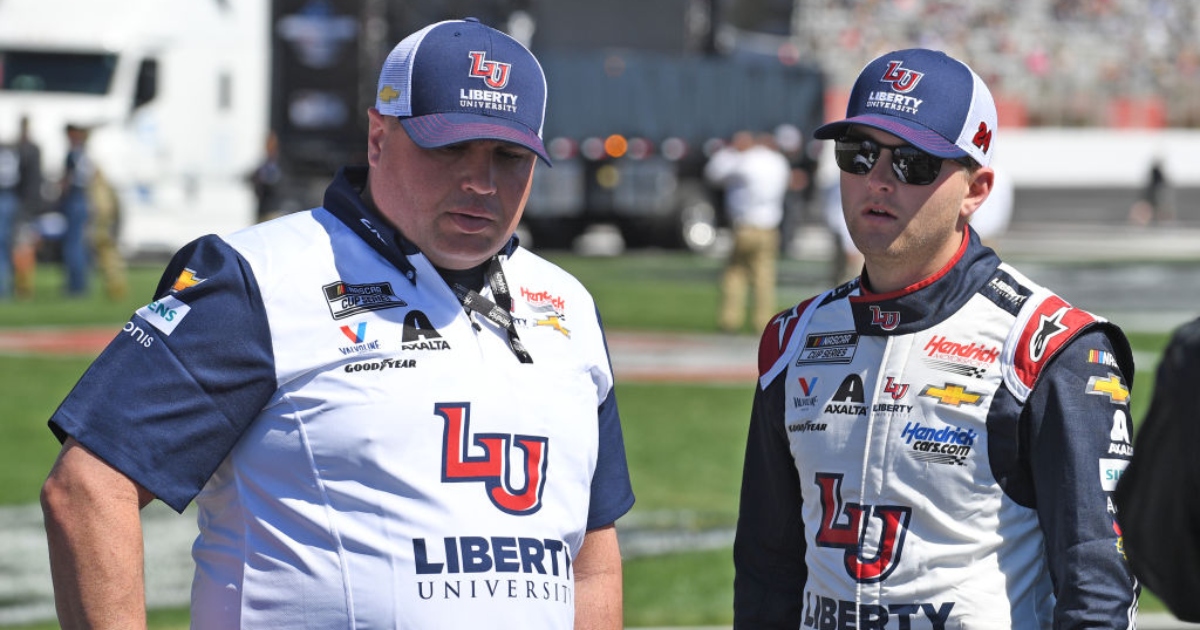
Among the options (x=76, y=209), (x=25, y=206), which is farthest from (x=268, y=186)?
(x=25, y=206)

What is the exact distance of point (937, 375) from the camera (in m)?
3.36

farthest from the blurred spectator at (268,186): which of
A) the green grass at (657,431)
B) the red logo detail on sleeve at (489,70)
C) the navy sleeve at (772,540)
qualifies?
the red logo detail on sleeve at (489,70)

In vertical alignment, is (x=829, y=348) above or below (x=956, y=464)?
above

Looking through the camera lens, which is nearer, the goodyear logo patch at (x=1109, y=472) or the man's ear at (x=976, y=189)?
the goodyear logo patch at (x=1109, y=472)

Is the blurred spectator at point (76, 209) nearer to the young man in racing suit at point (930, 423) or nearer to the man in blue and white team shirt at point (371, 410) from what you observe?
the young man in racing suit at point (930, 423)

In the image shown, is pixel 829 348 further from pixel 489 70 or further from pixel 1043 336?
pixel 489 70

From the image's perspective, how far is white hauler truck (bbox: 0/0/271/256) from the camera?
80.5 ft

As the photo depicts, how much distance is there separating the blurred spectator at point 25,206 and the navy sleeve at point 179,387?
19055 millimetres

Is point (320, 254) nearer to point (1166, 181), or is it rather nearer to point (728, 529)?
point (728, 529)

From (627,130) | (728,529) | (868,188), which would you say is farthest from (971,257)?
(627,130)

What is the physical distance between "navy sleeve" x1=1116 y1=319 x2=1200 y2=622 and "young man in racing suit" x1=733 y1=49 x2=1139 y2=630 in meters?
1.20

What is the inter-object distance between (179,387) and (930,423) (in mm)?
1352

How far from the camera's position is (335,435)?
2.90 metres

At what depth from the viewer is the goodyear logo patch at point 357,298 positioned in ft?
9.77
